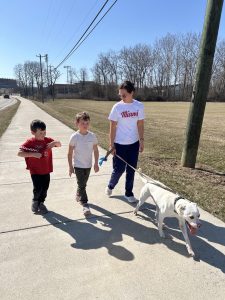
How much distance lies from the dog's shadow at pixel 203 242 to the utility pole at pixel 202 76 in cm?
265

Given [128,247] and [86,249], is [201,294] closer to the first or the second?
[128,247]

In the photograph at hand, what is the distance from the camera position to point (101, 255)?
119 inches

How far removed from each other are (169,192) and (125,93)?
146 cm

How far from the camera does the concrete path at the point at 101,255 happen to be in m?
2.52

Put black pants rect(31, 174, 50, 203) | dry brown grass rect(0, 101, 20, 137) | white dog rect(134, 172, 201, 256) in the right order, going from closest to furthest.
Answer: white dog rect(134, 172, 201, 256), black pants rect(31, 174, 50, 203), dry brown grass rect(0, 101, 20, 137)

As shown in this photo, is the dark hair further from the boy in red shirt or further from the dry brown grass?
the dry brown grass

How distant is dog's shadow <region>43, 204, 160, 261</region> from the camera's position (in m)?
3.19

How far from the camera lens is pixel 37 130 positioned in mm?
3773

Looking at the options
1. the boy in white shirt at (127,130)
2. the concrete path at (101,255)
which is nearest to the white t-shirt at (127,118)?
the boy in white shirt at (127,130)

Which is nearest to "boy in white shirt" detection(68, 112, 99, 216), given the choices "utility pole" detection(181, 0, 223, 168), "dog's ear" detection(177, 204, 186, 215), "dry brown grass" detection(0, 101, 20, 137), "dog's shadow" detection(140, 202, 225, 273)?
"dog's shadow" detection(140, 202, 225, 273)

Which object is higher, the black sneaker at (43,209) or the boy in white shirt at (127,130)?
the boy in white shirt at (127,130)

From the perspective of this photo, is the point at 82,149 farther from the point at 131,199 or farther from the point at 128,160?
the point at 131,199

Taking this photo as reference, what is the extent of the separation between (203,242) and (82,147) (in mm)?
1828

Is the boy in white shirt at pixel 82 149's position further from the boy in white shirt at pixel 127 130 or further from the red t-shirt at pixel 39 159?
the boy in white shirt at pixel 127 130
